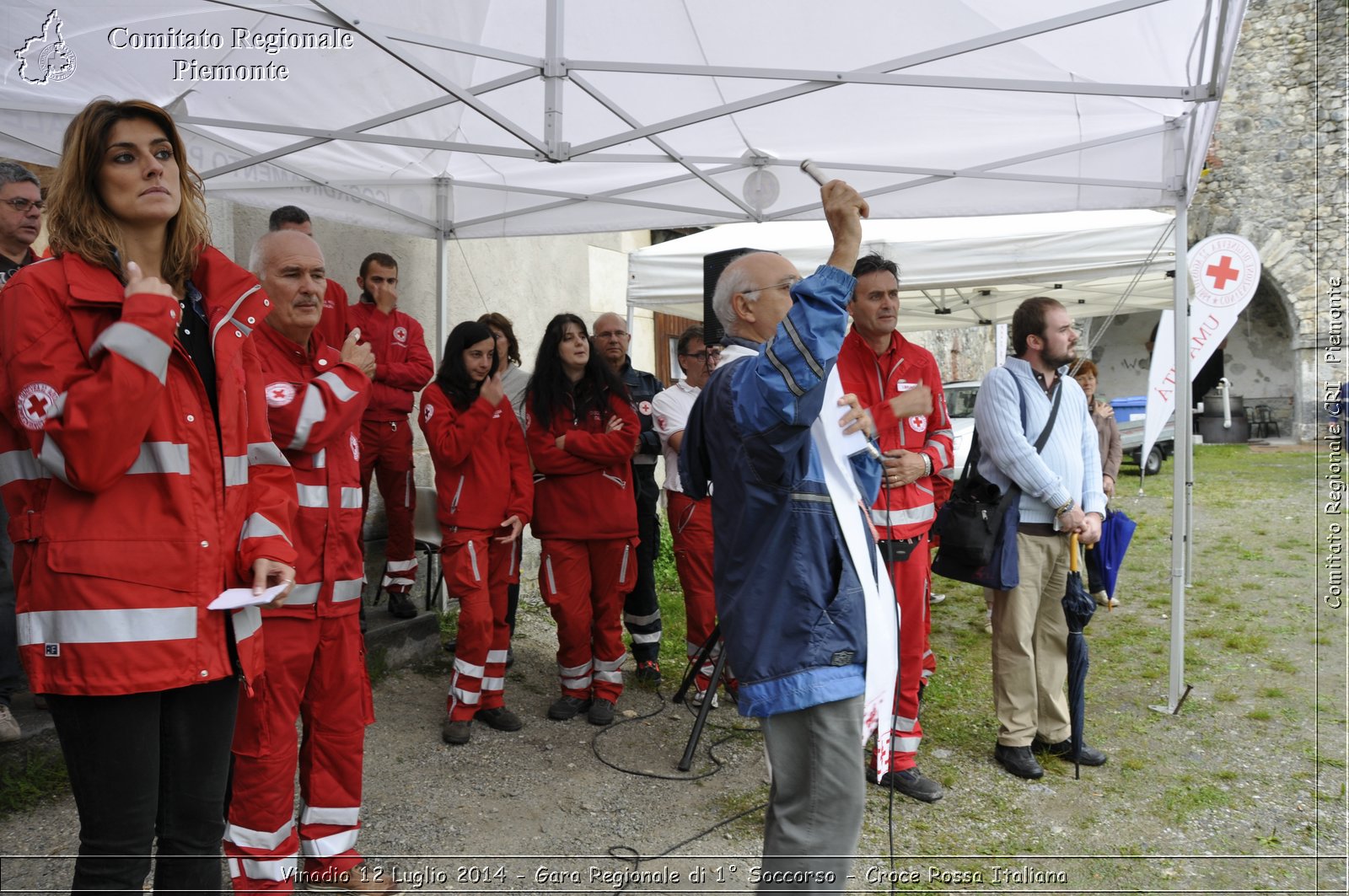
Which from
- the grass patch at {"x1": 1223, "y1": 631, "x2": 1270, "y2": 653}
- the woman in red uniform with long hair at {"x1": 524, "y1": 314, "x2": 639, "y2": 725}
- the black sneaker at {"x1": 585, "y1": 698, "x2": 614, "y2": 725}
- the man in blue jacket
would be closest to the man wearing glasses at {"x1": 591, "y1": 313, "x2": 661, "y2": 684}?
the woman in red uniform with long hair at {"x1": 524, "y1": 314, "x2": 639, "y2": 725}

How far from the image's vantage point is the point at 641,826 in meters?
3.71

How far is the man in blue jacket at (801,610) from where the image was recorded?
6.86 feet

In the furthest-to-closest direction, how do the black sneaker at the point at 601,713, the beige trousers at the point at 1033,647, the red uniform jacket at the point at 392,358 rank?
the red uniform jacket at the point at 392,358, the black sneaker at the point at 601,713, the beige trousers at the point at 1033,647

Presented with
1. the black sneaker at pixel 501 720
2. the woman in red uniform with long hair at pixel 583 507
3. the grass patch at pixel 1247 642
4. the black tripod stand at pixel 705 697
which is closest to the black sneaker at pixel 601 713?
the woman in red uniform with long hair at pixel 583 507

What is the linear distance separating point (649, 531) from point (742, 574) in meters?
3.76

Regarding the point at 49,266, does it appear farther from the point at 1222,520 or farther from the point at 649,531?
the point at 1222,520

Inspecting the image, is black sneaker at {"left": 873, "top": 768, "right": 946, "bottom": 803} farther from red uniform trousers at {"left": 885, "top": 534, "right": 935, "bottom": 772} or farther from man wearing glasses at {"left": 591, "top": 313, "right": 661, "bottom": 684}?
man wearing glasses at {"left": 591, "top": 313, "right": 661, "bottom": 684}

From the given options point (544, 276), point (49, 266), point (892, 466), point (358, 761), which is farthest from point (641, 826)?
point (544, 276)

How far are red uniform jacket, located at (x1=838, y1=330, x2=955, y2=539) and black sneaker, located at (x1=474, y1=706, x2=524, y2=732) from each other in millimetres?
2200

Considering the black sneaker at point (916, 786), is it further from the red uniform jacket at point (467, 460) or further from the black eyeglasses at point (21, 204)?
the black eyeglasses at point (21, 204)

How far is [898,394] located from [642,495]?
2.24 m

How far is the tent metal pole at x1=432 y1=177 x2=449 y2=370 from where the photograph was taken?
5.92 m

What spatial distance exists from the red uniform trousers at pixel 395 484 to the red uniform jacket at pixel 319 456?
243 cm

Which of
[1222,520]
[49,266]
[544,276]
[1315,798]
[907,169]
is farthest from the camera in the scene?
[1222,520]
